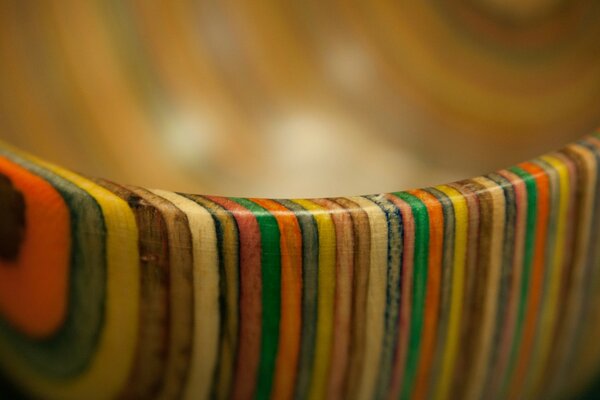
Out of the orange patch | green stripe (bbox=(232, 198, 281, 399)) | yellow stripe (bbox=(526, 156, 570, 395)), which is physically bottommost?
yellow stripe (bbox=(526, 156, 570, 395))

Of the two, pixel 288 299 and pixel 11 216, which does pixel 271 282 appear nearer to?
pixel 288 299

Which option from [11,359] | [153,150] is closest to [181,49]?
[153,150]

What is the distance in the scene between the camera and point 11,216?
0.83 ft

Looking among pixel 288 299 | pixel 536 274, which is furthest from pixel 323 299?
pixel 536 274

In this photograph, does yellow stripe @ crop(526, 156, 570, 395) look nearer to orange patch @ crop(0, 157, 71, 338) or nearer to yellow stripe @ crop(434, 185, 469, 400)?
yellow stripe @ crop(434, 185, 469, 400)

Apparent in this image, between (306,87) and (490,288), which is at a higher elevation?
(306,87)

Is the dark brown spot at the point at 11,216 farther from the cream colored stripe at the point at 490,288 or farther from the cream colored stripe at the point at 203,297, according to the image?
the cream colored stripe at the point at 490,288

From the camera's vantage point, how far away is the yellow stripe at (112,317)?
243 millimetres

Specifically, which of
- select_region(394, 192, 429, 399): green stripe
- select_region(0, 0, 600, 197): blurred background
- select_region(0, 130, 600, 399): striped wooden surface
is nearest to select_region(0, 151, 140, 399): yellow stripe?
select_region(0, 130, 600, 399): striped wooden surface

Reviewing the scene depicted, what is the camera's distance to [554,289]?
32cm

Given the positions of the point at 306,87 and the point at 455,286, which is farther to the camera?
the point at 306,87

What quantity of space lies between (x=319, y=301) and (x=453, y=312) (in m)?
0.07

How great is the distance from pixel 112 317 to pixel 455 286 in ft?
0.51

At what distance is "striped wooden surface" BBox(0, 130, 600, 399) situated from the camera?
0.80 feet
